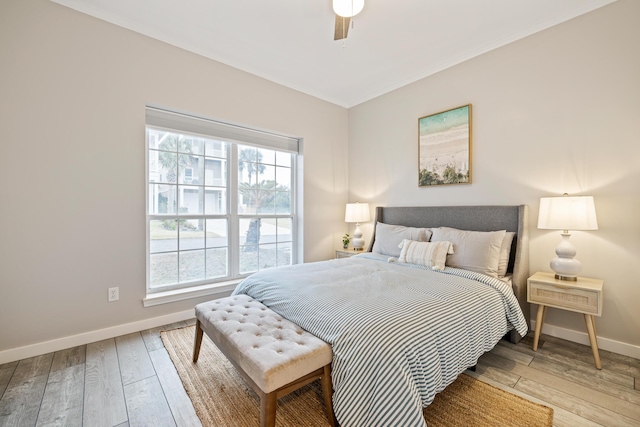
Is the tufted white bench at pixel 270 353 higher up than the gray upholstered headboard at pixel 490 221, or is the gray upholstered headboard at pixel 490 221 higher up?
the gray upholstered headboard at pixel 490 221

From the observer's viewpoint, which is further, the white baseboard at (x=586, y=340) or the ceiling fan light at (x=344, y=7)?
the white baseboard at (x=586, y=340)

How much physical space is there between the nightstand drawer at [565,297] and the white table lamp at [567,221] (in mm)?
152

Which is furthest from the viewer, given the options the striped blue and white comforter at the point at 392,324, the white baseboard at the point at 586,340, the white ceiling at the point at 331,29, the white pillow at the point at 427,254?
the white pillow at the point at 427,254

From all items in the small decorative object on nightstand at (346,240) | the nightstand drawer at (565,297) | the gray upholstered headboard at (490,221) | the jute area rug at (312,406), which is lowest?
the jute area rug at (312,406)

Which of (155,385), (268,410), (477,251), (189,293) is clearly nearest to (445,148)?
(477,251)

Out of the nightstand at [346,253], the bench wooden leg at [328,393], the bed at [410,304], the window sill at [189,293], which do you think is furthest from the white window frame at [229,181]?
the bench wooden leg at [328,393]

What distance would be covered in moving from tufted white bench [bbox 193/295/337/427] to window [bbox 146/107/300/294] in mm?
1377

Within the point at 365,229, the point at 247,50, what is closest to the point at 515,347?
the point at 365,229

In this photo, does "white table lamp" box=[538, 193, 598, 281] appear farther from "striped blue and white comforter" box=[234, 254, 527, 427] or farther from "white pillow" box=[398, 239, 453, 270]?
"white pillow" box=[398, 239, 453, 270]

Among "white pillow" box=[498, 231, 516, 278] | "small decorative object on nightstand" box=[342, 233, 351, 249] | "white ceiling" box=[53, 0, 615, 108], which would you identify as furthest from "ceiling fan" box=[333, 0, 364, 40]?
"small decorative object on nightstand" box=[342, 233, 351, 249]

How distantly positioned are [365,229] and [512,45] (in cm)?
270

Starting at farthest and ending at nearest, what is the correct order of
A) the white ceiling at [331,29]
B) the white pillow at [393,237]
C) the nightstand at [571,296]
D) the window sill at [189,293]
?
1. the white pillow at [393,237]
2. the window sill at [189,293]
3. the white ceiling at [331,29]
4. the nightstand at [571,296]

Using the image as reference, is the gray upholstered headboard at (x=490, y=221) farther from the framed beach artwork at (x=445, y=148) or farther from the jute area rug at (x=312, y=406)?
the jute area rug at (x=312, y=406)

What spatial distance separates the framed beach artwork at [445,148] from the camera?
10.1 feet
